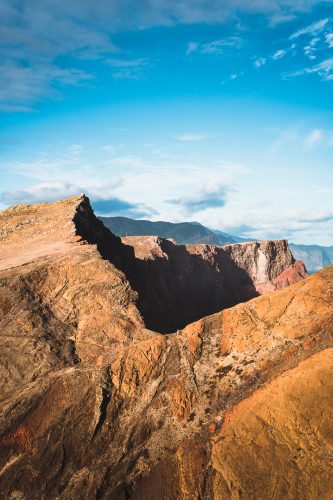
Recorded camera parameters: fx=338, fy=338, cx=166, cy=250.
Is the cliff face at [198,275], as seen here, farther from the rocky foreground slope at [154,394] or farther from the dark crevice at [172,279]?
the rocky foreground slope at [154,394]

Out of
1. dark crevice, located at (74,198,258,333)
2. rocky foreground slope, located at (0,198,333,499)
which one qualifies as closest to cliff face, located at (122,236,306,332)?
dark crevice, located at (74,198,258,333)

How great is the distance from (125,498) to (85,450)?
4.90 metres

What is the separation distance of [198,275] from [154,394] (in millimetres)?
81276

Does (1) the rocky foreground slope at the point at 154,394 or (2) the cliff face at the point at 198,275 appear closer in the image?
(1) the rocky foreground slope at the point at 154,394

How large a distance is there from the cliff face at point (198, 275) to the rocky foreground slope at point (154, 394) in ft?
74.4

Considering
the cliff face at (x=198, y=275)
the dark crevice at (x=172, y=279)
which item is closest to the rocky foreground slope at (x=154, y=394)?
the dark crevice at (x=172, y=279)

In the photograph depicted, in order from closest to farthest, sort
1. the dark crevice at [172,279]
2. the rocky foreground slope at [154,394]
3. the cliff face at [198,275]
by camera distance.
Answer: the rocky foreground slope at [154,394] → the dark crevice at [172,279] → the cliff face at [198,275]

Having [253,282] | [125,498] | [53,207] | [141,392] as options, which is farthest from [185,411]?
[253,282]

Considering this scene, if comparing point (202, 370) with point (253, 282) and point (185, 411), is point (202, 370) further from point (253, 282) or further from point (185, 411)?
point (253, 282)

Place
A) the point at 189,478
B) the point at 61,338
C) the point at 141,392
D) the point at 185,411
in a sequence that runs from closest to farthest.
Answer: the point at 189,478 → the point at 185,411 → the point at 141,392 → the point at 61,338

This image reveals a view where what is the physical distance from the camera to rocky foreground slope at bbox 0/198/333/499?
21.5 metres

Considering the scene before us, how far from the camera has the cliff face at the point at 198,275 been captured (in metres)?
77.2

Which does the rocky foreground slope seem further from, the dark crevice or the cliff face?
the cliff face

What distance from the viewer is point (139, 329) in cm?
3578
